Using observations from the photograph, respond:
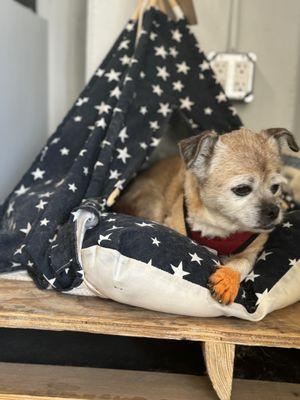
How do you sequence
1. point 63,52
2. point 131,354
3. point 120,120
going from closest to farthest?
1. point 131,354
2. point 120,120
3. point 63,52

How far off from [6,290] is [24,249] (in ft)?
0.51

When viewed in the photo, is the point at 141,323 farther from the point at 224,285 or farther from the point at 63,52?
the point at 63,52

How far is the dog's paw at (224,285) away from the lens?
1105mm

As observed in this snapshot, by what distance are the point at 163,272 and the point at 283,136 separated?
66cm

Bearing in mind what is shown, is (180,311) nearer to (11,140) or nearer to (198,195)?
(198,195)

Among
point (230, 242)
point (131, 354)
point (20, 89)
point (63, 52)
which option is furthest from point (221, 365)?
point (63, 52)

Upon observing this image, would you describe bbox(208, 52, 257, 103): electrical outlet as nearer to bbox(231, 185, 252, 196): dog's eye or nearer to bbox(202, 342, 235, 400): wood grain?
bbox(231, 185, 252, 196): dog's eye

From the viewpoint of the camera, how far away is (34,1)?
234 centimetres

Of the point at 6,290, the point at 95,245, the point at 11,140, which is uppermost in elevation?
the point at 11,140

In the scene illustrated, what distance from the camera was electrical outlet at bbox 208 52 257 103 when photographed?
2.01 meters

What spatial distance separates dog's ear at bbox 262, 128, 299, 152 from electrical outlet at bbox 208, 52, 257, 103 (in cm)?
61

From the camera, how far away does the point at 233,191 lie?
4.57 feet

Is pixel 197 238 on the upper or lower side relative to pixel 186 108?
lower

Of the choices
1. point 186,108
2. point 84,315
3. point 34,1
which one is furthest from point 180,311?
point 34,1
